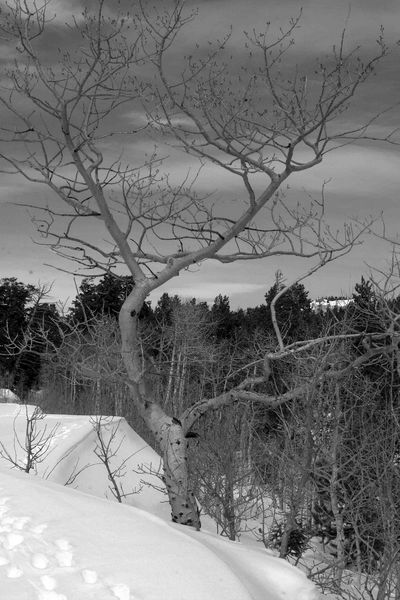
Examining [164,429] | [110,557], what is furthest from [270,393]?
[110,557]

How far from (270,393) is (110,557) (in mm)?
32861

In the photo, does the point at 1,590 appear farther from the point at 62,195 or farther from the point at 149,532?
the point at 62,195

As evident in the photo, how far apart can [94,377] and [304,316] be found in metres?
35.2

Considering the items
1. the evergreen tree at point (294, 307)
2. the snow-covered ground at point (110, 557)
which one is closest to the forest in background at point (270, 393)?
the evergreen tree at point (294, 307)

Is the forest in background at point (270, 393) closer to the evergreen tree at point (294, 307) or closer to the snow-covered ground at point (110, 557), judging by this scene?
the evergreen tree at point (294, 307)

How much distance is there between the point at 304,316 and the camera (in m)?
46.0

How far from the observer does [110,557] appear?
573 cm

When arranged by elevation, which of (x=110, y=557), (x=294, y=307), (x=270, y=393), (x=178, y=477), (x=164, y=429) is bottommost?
(x=110, y=557)

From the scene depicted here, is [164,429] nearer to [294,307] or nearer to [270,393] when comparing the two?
[270,393]

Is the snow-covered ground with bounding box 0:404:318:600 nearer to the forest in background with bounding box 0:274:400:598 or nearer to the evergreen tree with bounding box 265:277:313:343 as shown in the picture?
the forest in background with bounding box 0:274:400:598

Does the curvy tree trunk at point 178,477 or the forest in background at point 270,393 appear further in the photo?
the forest in background at point 270,393

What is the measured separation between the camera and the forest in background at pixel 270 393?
13367 millimetres

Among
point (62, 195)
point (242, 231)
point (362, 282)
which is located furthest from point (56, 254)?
point (362, 282)

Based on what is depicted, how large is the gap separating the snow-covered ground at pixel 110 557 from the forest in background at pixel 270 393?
11.1 feet
